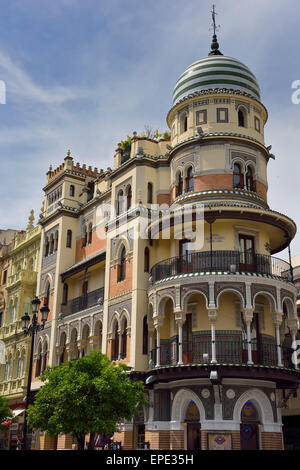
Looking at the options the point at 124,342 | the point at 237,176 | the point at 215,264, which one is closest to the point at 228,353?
the point at 215,264

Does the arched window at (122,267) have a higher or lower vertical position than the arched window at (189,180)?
lower

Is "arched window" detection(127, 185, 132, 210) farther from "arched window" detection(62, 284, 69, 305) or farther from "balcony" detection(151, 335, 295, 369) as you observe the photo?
"arched window" detection(62, 284, 69, 305)

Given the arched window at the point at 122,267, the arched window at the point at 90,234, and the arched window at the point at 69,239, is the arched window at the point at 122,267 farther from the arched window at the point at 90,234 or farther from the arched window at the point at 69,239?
the arched window at the point at 69,239

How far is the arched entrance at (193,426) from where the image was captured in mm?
22844

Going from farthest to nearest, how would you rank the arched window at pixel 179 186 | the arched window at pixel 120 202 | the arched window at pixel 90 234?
the arched window at pixel 90 234
the arched window at pixel 120 202
the arched window at pixel 179 186

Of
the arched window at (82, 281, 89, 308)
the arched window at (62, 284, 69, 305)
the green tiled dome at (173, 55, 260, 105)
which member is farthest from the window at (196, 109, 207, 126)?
the arched window at (62, 284, 69, 305)

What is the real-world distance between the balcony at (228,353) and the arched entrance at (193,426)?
195 cm

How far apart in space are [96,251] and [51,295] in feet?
16.4

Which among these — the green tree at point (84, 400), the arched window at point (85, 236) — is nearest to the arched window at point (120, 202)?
the arched window at point (85, 236)

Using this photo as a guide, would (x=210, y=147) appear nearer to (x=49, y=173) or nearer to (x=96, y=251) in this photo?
(x=96, y=251)

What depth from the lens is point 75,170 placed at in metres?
38.0

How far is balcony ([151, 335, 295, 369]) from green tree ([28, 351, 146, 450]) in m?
3.22

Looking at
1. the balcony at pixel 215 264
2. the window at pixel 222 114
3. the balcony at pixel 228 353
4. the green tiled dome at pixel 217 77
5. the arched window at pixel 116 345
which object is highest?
the green tiled dome at pixel 217 77

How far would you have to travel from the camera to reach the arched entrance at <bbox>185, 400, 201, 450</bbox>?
74.9 ft
